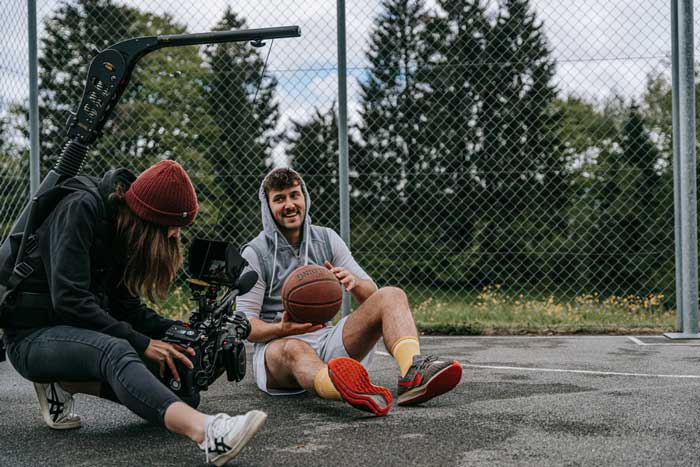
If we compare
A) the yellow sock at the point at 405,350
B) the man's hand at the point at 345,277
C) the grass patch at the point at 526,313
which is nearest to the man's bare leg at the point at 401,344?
the yellow sock at the point at 405,350

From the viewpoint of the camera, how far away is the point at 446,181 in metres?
7.15

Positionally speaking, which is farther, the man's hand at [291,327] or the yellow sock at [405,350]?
the man's hand at [291,327]

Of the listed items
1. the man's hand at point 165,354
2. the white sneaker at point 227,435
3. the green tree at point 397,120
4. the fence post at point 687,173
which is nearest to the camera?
the white sneaker at point 227,435

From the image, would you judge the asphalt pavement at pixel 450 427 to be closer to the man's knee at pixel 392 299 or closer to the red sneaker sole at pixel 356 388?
the red sneaker sole at pixel 356 388

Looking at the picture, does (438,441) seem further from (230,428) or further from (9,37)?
(9,37)

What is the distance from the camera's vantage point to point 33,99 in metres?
4.66

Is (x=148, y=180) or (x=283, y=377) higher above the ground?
(x=148, y=180)

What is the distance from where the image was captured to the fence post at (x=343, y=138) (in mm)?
4621

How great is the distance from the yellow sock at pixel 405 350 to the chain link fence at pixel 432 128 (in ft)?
8.49

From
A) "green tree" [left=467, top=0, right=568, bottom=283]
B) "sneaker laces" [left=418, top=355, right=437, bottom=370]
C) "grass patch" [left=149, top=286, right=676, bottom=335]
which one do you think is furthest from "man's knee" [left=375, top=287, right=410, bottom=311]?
"green tree" [left=467, top=0, right=568, bottom=283]

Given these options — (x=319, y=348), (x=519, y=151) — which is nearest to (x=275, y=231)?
(x=319, y=348)

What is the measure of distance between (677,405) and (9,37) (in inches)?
173

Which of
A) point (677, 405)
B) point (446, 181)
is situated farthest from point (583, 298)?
point (677, 405)

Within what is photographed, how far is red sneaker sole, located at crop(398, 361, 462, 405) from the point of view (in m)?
2.25
